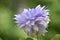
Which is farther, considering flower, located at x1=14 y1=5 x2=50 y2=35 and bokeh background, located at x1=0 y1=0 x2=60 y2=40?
bokeh background, located at x1=0 y1=0 x2=60 y2=40

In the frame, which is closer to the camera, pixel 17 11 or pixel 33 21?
pixel 33 21

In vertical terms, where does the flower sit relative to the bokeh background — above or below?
below

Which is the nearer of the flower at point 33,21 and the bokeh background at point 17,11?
the flower at point 33,21

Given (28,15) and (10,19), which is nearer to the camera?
(28,15)

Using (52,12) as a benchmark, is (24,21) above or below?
below

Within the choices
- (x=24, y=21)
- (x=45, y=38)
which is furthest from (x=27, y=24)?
(x=45, y=38)

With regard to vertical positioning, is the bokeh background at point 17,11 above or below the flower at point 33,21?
above

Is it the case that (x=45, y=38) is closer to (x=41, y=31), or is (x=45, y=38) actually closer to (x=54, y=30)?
(x=54, y=30)

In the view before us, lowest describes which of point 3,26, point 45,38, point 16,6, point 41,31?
point 41,31

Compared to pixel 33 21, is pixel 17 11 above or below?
above
